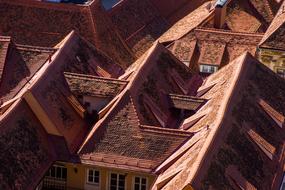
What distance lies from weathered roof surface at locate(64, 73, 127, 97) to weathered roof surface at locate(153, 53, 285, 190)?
6.02 meters

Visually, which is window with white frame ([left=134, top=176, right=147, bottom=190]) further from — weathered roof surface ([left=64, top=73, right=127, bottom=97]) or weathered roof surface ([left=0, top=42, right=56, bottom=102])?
weathered roof surface ([left=0, top=42, right=56, bottom=102])

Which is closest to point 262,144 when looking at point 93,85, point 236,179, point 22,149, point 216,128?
point 216,128

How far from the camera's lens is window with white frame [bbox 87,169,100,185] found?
55.1m

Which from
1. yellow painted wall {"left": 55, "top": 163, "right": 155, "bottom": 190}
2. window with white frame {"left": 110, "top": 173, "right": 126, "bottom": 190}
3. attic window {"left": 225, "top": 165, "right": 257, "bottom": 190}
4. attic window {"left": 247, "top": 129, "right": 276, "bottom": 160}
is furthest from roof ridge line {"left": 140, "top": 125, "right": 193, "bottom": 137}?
attic window {"left": 225, "top": 165, "right": 257, "bottom": 190}

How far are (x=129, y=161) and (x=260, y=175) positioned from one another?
27.4 ft

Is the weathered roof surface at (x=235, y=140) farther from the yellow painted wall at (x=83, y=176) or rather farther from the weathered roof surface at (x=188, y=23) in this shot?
the weathered roof surface at (x=188, y=23)

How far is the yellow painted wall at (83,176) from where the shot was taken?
54.5 m

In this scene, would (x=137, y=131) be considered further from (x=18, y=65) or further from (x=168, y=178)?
(x=18, y=65)

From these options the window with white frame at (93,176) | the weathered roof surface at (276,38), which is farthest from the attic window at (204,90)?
the window with white frame at (93,176)

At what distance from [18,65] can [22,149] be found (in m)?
12.5

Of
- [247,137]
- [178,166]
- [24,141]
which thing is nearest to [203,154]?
[178,166]

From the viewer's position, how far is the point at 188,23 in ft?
264

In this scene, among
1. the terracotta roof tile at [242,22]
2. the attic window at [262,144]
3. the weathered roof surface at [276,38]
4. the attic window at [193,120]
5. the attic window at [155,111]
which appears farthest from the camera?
the terracotta roof tile at [242,22]

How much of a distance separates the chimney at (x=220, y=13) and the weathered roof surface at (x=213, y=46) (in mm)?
2716
